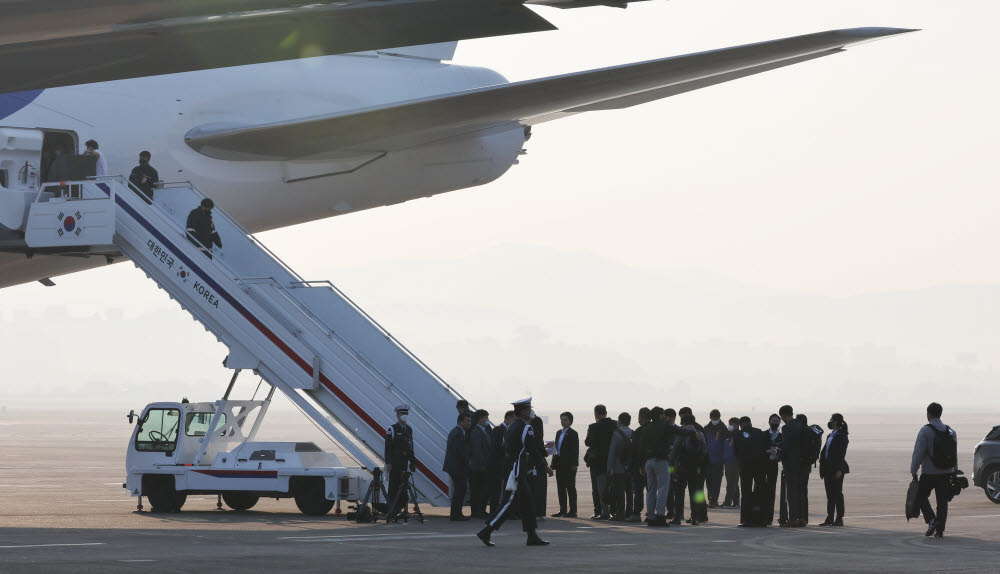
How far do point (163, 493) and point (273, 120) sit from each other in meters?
8.60

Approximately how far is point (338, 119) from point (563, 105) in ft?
12.1

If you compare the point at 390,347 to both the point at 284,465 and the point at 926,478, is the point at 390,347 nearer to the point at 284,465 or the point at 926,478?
the point at 284,465

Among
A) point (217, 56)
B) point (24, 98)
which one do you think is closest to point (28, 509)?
point (24, 98)

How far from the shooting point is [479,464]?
19.1 metres

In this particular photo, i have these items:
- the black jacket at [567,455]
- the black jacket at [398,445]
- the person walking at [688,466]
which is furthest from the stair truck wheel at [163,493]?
the person walking at [688,466]

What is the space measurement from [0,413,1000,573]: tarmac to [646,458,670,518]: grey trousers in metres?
0.43

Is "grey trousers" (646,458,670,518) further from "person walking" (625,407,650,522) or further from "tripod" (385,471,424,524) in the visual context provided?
"tripod" (385,471,424,524)

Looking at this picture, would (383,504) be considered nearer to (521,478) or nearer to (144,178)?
(521,478)

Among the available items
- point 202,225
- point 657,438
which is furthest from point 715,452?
point 202,225

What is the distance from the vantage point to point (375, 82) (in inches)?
1097

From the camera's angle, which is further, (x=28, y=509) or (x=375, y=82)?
(x=375, y=82)

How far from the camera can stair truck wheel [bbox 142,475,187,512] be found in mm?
19953

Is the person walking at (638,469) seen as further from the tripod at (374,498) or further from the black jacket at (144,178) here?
the black jacket at (144,178)

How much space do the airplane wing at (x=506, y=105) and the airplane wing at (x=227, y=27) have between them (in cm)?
942
